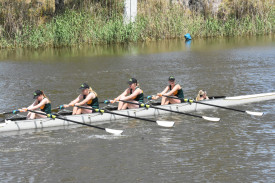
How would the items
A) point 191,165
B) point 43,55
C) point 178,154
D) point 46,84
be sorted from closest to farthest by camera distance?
point 191,165 < point 178,154 < point 46,84 < point 43,55

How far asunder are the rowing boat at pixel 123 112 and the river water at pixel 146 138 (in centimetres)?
31

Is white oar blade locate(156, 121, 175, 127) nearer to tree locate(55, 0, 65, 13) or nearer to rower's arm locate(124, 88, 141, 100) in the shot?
rower's arm locate(124, 88, 141, 100)

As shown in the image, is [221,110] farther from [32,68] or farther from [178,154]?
[32,68]

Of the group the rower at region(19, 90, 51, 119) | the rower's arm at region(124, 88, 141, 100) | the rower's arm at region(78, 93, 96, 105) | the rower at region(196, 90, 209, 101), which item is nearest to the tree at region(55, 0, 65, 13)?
the rower at region(196, 90, 209, 101)

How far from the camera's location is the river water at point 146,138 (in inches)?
446

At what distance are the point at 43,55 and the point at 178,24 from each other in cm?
1065

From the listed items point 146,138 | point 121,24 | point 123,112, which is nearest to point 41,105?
point 123,112

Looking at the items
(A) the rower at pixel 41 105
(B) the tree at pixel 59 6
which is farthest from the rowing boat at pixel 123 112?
(B) the tree at pixel 59 6

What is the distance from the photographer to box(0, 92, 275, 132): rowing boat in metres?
15.0

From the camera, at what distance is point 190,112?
17.2 metres

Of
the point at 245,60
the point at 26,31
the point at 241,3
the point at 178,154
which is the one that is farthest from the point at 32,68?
the point at 241,3

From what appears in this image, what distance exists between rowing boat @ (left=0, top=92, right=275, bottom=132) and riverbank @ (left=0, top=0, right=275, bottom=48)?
653 inches

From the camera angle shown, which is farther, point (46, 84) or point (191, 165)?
point (46, 84)

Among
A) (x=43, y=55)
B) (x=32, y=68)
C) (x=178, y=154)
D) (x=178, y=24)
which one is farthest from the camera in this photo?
(x=178, y=24)
